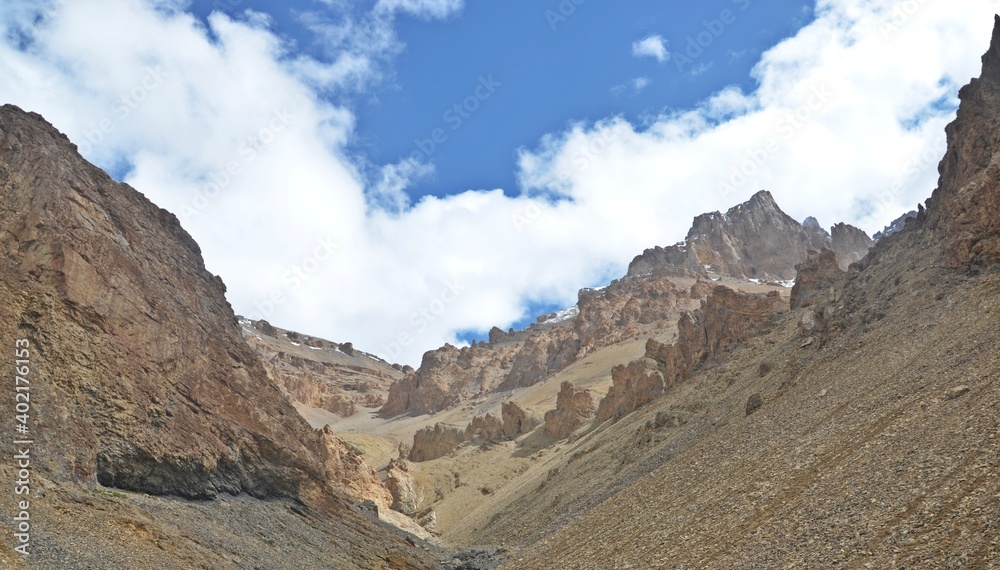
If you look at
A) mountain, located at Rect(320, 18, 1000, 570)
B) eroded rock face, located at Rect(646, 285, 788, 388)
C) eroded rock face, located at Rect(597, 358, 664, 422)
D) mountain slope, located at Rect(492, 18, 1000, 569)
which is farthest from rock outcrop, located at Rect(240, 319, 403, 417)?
mountain slope, located at Rect(492, 18, 1000, 569)

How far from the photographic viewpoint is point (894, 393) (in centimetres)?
2211

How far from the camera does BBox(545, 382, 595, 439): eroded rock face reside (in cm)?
6556

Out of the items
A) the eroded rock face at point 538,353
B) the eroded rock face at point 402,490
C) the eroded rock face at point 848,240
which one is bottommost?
the eroded rock face at point 402,490

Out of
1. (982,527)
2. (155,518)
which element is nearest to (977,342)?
(982,527)

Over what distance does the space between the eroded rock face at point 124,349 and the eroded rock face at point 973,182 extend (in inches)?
1260

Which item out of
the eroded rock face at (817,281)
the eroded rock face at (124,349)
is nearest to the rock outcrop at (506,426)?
the eroded rock face at (817,281)

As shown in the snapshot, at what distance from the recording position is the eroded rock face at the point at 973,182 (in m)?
31.2

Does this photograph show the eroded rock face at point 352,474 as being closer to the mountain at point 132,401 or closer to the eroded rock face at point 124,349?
the eroded rock face at point 124,349

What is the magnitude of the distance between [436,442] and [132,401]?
52.6m

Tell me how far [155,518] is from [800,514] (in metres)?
17.9

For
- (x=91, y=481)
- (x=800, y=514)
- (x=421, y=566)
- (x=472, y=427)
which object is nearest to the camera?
(x=800, y=514)

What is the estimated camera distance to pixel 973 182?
111ft

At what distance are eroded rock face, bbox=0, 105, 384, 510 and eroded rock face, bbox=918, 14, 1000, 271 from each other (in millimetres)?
31999

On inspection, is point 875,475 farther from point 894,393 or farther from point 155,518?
point 155,518
